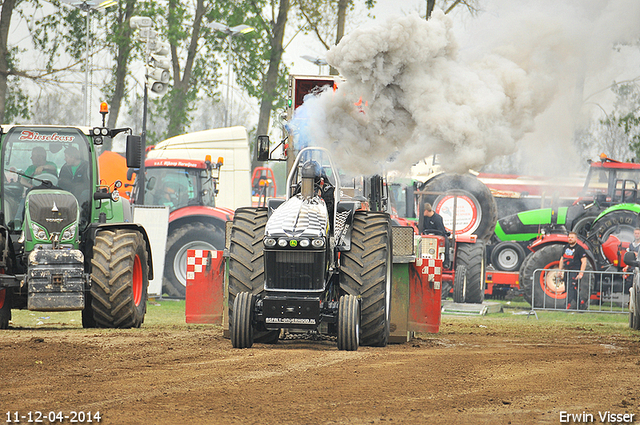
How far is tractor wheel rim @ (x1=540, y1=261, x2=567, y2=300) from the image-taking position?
17203mm

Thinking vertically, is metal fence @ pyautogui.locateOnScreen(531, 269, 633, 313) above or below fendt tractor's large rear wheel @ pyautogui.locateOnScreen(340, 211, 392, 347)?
below

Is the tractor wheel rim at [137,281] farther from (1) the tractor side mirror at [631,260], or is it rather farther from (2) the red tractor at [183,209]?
(1) the tractor side mirror at [631,260]

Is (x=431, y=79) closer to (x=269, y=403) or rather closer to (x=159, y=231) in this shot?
(x=269, y=403)

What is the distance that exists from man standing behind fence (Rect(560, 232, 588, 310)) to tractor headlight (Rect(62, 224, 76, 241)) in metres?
10.5

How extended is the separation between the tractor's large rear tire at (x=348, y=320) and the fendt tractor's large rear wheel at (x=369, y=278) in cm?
26

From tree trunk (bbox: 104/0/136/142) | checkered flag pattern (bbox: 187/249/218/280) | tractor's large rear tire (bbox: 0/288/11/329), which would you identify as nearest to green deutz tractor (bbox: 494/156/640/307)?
checkered flag pattern (bbox: 187/249/218/280)

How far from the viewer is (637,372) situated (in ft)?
24.1

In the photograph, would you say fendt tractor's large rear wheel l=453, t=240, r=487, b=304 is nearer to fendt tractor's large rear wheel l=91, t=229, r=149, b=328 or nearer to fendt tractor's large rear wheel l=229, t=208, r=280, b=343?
fendt tractor's large rear wheel l=91, t=229, r=149, b=328

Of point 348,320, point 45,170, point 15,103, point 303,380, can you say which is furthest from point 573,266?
point 15,103

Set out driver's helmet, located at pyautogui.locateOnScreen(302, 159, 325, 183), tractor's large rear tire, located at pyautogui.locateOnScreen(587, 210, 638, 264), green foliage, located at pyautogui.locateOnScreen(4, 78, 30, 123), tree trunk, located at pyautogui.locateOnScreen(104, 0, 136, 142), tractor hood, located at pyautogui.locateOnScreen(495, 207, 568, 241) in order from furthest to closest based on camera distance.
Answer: tree trunk, located at pyautogui.locateOnScreen(104, 0, 136, 142) < green foliage, located at pyautogui.locateOnScreen(4, 78, 30, 123) < tractor hood, located at pyautogui.locateOnScreen(495, 207, 568, 241) < tractor's large rear tire, located at pyautogui.locateOnScreen(587, 210, 638, 264) < driver's helmet, located at pyautogui.locateOnScreen(302, 159, 325, 183)

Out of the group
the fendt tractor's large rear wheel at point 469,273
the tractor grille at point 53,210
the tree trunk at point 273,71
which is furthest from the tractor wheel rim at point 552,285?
the tree trunk at point 273,71

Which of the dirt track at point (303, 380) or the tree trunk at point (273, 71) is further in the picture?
the tree trunk at point (273, 71)

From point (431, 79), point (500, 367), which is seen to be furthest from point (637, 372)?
point (431, 79)

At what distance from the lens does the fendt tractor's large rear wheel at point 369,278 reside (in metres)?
8.38
